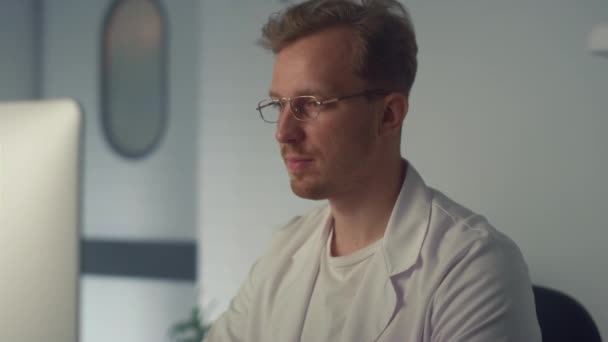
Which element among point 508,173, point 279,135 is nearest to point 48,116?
point 279,135

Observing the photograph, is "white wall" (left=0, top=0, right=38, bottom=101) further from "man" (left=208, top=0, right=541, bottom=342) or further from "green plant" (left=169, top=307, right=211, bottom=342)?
"man" (left=208, top=0, right=541, bottom=342)

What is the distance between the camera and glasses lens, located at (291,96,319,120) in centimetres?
136

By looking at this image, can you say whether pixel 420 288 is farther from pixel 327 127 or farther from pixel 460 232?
pixel 327 127

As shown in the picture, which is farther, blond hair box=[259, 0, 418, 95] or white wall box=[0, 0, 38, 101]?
white wall box=[0, 0, 38, 101]

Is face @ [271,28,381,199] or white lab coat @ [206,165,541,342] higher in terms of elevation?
face @ [271,28,381,199]

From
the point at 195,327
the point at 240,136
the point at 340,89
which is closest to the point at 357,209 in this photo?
the point at 340,89

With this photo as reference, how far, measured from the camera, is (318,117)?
1362 mm

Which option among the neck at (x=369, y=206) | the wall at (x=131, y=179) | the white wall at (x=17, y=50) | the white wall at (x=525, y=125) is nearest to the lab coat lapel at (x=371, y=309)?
the neck at (x=369, y=206)

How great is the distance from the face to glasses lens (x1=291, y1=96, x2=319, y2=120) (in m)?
0.01

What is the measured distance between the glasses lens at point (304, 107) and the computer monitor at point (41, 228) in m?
0.61

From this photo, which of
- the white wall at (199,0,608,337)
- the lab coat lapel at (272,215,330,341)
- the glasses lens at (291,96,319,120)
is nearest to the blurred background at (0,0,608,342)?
the white wall at (199,0,608,337)

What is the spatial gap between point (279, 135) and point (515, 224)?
95cm

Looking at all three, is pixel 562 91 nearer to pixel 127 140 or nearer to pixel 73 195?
pixel 73 195

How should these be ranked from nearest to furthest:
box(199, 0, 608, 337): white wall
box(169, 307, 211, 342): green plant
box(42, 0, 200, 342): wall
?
box(199, 0, 608, 337): white wall → box(169, 307, 211, 342): green plant → box(42, 0, 200, 342): wall
